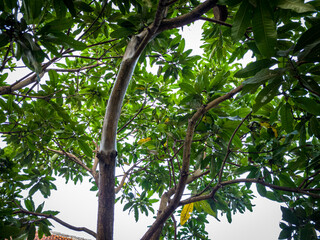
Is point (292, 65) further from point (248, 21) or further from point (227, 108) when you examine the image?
point (227, 108)

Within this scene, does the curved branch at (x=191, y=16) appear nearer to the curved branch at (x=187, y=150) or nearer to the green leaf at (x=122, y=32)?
the green leaf at (x=122, y=32)

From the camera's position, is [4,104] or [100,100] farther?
[100,100]

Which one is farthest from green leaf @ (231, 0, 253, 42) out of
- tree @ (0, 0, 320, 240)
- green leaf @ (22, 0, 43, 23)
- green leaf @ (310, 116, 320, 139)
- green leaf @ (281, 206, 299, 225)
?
green leaf @ (281, 206, 299, 225)

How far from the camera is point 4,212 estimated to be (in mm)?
1286

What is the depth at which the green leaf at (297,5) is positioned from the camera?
2.10ft

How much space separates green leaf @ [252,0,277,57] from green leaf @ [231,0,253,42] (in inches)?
1.7

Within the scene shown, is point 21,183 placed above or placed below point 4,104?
below

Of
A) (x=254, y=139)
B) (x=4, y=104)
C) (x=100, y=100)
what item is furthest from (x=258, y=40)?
(x=4, y=104)

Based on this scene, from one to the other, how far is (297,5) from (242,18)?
0.18 meters

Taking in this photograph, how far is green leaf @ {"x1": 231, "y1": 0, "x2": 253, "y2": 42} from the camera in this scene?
2.50 feet

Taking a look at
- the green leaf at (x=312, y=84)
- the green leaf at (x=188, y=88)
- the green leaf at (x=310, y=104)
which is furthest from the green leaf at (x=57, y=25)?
the green leaf at (x=310, y=104)

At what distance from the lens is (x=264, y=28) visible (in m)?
0.73

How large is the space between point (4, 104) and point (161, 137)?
1.47m

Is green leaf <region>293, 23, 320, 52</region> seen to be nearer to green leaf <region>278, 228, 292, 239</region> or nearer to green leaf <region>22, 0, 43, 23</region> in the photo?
green leaf <region>22, 0, 43, 23</region>
